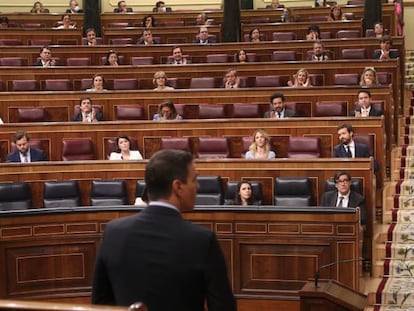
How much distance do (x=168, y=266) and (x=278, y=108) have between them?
6.07m

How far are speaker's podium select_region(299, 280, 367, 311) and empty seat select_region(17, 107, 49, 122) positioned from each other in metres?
5.11

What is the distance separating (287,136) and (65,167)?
203 centimetres

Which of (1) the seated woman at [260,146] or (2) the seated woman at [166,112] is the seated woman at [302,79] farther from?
(1) the seated woman at [260,146]

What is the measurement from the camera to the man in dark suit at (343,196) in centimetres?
622

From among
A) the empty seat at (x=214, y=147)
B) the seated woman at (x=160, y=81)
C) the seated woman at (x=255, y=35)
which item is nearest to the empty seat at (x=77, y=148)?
the empty seat at (x=214, y=147)

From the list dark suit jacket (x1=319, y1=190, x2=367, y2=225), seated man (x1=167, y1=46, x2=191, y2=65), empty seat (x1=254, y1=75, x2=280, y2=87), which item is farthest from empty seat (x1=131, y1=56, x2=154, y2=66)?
dark suit jacket (x1=319, y1=190, x2=367, y2=225)

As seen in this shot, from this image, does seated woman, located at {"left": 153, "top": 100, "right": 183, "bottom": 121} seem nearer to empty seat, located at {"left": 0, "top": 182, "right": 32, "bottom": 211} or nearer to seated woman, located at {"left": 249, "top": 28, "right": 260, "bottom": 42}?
empty seat, located at {"left": 0, "top": 182, "right": 32, "bottom": 211}

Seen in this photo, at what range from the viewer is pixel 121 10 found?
1465 centimetres

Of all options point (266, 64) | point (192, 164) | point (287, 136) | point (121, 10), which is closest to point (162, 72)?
point (266, 64)

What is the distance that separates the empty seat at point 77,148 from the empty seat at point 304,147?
6.06ft

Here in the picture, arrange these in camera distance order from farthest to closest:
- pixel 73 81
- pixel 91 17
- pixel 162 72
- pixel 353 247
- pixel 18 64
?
pixel 91 17 → pixel 18 64 → pixel 73 81 → pixel 162 72 → pixel 353 247

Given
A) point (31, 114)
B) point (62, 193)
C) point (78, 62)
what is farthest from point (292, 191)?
point (78, 62)

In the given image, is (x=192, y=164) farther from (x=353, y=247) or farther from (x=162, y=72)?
(x=162, y=72)

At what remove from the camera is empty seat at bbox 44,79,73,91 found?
9.70 metres
